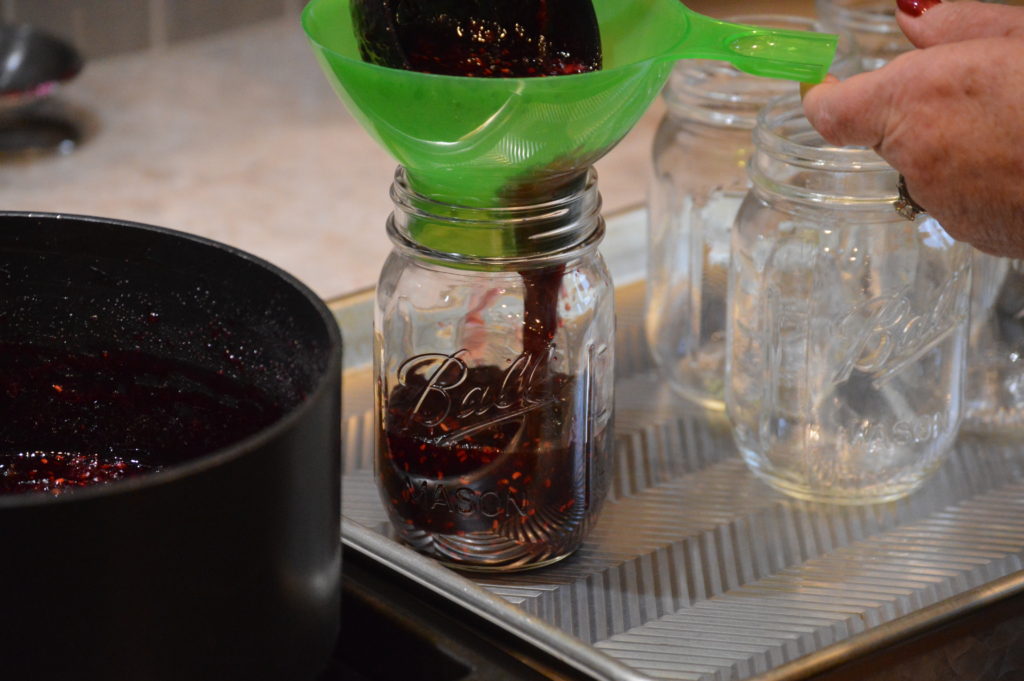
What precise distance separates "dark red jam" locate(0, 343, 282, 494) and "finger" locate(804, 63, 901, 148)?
0.76 ft

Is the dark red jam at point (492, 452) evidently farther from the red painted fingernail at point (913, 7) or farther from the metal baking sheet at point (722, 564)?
the red painted fingernail at point (913, 7)

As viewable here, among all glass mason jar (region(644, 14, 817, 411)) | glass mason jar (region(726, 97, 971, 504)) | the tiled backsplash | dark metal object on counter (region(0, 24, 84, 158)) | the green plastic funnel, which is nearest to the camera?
the green plastic funnel

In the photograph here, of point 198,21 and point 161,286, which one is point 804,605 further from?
point 198,21

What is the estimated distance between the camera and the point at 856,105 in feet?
1.60

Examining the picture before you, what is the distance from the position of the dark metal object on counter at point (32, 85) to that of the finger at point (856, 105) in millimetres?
805

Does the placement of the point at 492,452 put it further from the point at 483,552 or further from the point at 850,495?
the point at 850,495

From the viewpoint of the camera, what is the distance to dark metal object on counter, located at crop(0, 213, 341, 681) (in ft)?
1.07

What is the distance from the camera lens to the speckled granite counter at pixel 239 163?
1.02 m

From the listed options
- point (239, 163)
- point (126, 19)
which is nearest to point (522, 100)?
point (239, 163)

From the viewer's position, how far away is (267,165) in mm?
1144

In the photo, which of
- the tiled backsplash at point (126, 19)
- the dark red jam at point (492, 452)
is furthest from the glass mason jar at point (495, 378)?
the tiled backsplash at point (126, 19)

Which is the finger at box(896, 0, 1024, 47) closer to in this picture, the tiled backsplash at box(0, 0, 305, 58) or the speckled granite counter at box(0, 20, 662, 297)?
the speckled granite counter at box(0, 20, 662, 297)

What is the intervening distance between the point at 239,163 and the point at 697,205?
542 mm

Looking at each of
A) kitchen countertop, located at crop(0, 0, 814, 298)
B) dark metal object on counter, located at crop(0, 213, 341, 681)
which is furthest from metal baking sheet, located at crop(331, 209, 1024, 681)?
kitchen countertop, located at crop(0, 0, 814, 298)
